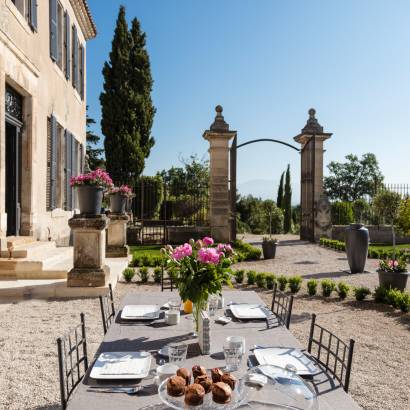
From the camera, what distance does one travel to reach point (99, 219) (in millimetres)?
6793

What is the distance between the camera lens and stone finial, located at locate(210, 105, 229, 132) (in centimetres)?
1374

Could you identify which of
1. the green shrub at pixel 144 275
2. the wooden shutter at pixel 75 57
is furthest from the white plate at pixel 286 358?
the wooden shutter at pixel 75 57

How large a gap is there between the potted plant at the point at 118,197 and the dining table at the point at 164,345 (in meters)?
7.02

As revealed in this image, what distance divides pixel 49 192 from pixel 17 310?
4.42 meters

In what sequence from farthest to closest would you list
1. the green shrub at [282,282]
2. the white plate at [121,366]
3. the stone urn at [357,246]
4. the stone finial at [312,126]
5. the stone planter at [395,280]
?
the stone finial at [312,126] < the stone urn at [357,246] < the green shrub at [282,282] < the stone planter at [395,280] < the white plate at [121,366]

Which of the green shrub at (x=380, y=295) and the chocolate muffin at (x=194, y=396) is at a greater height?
the chocolate muffin at (x=194, y=396)

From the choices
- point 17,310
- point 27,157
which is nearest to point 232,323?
point 17,310

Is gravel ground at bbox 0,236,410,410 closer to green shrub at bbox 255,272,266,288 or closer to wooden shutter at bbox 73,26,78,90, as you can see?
green shrub at bbox 255,272,266,288

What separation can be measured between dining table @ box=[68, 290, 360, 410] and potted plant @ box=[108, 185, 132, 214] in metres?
7.02

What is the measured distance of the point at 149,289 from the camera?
739cm

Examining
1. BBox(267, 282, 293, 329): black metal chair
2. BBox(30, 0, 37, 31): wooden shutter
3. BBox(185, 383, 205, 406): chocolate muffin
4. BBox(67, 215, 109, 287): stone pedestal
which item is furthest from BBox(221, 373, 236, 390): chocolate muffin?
BBox(30, 0, 37, 31): wooden shutter

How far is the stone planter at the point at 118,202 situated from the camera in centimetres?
1046

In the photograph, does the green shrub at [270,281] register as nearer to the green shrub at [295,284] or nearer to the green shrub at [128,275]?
the green shrub at [295,284]

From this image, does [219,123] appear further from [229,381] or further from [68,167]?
[229,381]
